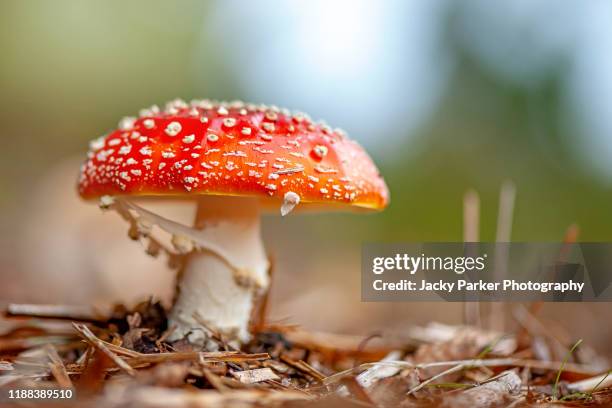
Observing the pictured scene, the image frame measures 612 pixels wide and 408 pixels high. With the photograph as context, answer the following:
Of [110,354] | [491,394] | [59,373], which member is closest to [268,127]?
[110,354]

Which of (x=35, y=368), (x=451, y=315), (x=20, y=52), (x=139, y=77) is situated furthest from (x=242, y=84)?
(x=35, y=368)

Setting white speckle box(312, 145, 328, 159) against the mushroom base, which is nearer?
white speckle box(312, 145, 328, 159)

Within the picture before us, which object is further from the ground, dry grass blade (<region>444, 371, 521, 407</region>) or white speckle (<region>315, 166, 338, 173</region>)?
white speckle (<region>315, 166, 338, 173</region>)

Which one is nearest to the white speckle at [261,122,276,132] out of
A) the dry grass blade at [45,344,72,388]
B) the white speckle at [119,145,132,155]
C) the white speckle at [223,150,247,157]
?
the white speckle at [223,150,247,157]

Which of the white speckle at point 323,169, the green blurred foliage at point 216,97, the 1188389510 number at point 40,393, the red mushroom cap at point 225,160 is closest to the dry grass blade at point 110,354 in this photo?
the 1188389510 number at point 40,393

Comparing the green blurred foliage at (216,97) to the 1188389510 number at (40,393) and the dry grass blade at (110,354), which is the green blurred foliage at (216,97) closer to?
the dry grass blade at (110,354)

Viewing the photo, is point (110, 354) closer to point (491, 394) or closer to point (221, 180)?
point (221, 180)

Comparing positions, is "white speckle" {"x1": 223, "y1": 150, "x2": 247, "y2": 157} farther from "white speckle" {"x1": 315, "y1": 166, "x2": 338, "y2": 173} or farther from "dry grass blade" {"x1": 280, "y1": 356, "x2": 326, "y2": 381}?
"dry grass blade" {"x1": 280, "y1": 356, "x2": 326, "y2": 381}

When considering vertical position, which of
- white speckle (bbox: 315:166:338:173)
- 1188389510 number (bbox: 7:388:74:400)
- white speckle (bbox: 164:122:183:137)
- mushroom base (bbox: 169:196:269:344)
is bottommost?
1188389510 number (bbox: 7:388:74:400)

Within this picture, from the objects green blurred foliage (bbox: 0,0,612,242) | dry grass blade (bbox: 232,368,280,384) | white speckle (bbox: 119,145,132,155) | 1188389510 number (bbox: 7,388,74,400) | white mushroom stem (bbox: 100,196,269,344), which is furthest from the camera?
green blurred foliage (bbox: 0,0,612,242)
